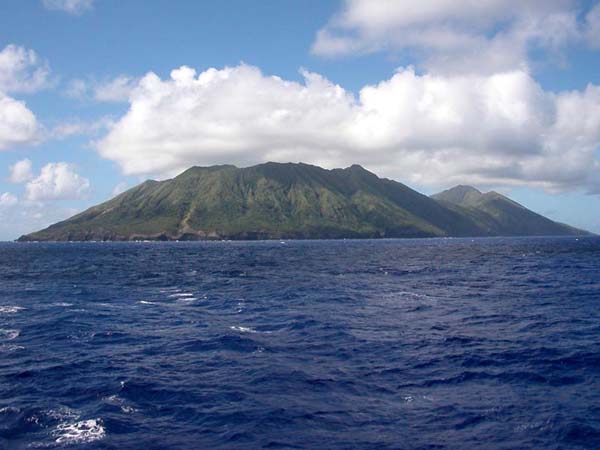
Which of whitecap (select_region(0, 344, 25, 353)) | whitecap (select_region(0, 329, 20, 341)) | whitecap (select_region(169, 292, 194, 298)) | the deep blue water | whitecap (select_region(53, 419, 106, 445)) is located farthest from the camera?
whitecap (select_region(169, 292, 194, 298))

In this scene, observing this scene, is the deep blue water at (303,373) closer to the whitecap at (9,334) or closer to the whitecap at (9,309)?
the whitecap at (9,309)

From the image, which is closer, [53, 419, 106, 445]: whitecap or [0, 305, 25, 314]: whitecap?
[53, 419, 106, 445]: whitecap

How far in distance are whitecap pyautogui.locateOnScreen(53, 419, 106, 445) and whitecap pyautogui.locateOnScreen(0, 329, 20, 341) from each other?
22.9 metres

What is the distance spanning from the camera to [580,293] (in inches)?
2648

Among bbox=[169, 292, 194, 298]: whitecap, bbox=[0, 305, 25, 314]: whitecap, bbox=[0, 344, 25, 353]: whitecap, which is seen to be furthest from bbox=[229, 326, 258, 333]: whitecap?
bbox=[0, 305, 25, 314]: whitecap

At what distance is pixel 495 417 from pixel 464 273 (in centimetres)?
8149

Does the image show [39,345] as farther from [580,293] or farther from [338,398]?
[580,293]

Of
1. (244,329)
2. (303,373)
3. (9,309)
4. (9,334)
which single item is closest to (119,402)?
(303,373)

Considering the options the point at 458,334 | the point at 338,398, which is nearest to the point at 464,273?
the point at 458,334

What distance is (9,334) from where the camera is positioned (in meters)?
44.3

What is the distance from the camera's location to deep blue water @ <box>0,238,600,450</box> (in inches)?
898

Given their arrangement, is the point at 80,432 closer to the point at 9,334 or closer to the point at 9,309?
the point at 9,334

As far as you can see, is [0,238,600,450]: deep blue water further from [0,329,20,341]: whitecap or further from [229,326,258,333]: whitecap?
[0,329,20,341]: whitecap

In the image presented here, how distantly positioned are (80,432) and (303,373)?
524 inches
